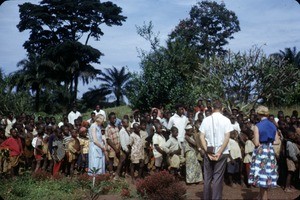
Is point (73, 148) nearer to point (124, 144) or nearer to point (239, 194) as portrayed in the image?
point (124, 144)

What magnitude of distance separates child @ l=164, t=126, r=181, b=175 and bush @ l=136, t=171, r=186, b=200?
5.42 ft

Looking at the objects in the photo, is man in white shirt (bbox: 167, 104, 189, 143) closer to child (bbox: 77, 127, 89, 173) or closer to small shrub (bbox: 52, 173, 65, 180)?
child (bbox: 77, 127, 89, 173)

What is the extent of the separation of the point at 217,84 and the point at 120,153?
11.6 metres

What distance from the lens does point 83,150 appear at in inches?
352

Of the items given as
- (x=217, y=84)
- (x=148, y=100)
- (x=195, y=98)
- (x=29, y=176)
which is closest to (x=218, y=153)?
(x=29, y=176)

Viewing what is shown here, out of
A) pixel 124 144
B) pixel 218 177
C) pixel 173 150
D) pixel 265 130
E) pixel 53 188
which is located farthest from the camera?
pixel 124 144

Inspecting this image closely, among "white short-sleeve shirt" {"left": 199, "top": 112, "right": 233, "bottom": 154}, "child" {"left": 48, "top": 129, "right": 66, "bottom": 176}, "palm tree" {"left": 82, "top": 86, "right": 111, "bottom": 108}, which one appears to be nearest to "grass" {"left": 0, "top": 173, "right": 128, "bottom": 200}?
"child" {"left": 48, "top": 129, "right": 66, "bottom": 176}

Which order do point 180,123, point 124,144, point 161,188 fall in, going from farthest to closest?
point 180,123
point 124,144
point 161,188

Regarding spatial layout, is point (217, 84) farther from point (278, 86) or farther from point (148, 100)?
point (148, 100)

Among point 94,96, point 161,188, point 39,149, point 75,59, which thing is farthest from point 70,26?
point 94,96

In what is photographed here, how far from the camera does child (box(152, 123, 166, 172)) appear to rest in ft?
28.2

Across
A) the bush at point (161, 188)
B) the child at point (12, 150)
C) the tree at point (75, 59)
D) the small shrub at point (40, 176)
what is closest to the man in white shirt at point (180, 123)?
the bush at point (161, 188)

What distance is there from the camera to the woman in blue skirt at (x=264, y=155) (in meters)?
6.08

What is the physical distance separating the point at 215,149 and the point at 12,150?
520cm
